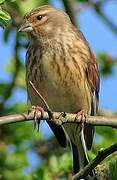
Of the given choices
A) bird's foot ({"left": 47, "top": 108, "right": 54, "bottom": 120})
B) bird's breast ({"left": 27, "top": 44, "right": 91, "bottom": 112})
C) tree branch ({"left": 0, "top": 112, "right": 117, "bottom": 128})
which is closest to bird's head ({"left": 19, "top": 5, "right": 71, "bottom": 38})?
bird's breast ({"left": 27, "top": 44, "right": 91, "bottom": 112})

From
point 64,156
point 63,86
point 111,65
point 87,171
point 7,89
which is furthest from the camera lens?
point 111,65

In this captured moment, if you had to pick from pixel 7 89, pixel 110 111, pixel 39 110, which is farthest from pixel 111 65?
pixel 39 110

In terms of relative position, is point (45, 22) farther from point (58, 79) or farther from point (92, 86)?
point (58, 79)

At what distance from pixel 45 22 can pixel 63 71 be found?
103 centimetres

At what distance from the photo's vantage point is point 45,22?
6.96 m

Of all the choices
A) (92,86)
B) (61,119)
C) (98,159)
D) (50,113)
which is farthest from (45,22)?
(98,159)

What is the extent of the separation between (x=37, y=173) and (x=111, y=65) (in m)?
2.84

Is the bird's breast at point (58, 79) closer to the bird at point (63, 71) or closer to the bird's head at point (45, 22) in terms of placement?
the bird at point (63, 71)

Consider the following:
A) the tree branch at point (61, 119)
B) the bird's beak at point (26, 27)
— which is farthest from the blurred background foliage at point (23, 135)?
the tree branch at point (61, 119)

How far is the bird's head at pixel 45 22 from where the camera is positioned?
669cm

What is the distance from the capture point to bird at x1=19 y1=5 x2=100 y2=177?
614cm

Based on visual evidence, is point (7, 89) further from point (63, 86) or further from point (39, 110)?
point (39, 110)

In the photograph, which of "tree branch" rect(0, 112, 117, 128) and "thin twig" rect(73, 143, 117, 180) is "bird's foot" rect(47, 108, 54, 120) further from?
"thin twig" rect(73, 143, 117, 180)

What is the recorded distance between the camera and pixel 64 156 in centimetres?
673
